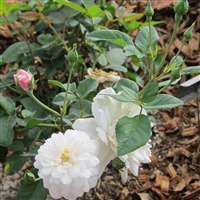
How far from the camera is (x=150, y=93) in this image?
0.74 meters

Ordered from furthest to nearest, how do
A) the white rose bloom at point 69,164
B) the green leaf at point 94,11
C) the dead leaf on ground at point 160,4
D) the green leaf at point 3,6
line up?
the dead leaf on ground at point 160,4 < the green leaf at point 3,6 < the green leaf at point 94,11 < the white rose bloom at point 69,164

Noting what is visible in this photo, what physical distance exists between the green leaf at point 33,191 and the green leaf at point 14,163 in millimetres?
186

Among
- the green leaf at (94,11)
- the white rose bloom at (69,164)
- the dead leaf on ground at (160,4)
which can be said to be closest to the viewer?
the white rose bloom at (69,164)

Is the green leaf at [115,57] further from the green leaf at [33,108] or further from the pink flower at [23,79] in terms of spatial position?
the pink flower at [23,79]

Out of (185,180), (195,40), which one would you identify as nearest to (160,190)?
(185,180)

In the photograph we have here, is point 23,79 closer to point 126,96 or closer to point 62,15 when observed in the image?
point 126,96

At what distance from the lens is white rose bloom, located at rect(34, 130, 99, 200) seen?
2.19ft

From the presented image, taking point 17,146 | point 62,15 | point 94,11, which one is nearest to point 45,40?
point 62,15

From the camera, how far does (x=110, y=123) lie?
0.74m

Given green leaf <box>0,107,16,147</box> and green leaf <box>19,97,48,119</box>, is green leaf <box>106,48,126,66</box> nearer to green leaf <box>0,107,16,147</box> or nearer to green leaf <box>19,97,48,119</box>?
green leaf <box>19,97,48,119</box>

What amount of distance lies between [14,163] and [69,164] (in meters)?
0.45

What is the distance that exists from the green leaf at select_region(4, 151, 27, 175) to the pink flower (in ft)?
1.21

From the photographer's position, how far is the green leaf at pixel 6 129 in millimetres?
955

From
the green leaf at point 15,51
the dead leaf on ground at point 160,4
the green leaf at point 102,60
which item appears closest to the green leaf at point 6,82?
the green leaf at point 15,51
